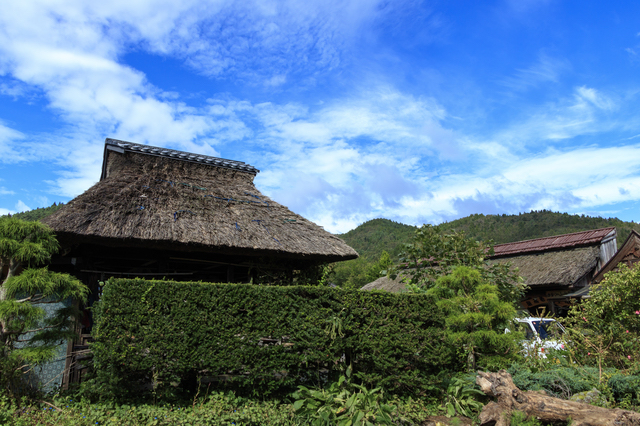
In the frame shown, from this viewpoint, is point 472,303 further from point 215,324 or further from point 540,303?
point 540,303

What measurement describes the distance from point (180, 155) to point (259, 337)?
717cm

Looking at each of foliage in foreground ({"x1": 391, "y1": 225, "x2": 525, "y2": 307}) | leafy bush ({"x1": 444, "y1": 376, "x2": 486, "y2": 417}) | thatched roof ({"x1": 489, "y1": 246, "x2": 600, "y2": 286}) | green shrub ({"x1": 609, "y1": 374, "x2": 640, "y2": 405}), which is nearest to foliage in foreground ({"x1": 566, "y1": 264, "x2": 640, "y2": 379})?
green shrub ({"x1": 609, "y1": 374, "x2": 640, "y2": 405})

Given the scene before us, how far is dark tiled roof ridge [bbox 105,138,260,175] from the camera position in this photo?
1064 centimetres

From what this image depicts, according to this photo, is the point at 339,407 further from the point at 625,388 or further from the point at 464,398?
the point at 625,388

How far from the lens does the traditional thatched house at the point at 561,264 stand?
46.7ft

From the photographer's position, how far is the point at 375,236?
4875cm

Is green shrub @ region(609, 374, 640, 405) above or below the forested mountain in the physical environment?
below

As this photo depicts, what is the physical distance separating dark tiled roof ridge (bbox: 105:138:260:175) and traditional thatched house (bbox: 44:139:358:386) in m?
0.05

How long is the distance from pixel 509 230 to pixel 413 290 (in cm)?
3268

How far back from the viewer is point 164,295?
17.4 feet

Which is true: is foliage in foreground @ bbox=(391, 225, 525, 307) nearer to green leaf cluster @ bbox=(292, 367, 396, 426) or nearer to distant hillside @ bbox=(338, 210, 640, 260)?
green leaf cluster @ bbox=(292, 367, 396, 426)

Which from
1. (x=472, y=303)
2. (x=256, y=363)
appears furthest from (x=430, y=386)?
(x=256, y=363)

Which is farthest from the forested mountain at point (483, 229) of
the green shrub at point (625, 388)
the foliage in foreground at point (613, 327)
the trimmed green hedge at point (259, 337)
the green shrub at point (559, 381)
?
the green shrub at point (625, 388)

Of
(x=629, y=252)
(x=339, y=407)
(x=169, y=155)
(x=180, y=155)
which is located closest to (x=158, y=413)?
(x=339, y=407)
